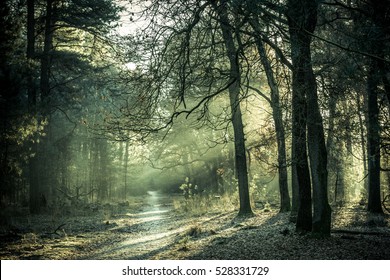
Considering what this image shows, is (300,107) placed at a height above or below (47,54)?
below

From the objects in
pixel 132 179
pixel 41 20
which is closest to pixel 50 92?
pixel 41 20

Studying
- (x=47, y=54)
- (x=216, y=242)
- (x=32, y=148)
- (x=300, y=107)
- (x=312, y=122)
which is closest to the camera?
(x=312, y=122)

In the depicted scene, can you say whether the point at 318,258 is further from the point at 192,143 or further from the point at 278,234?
the point at 192,143

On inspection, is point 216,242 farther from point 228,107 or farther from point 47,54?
point 47,54

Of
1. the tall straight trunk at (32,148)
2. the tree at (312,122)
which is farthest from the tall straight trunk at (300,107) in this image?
the tall straight trunk at (32,148)

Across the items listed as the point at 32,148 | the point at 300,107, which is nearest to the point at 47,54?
the point at 32,148

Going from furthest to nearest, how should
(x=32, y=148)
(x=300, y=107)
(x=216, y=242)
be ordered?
(x=32, y=148) → (x=216, y=242) → (x=300, y=107)

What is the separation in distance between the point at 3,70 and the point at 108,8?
512 cm

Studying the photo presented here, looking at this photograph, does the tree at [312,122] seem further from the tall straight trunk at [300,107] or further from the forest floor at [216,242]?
the forest floor at [216,242]

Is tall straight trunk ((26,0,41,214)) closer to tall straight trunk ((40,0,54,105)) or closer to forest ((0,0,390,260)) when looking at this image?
forest ((0,0,390,260))

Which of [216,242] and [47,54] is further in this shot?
[47,54]

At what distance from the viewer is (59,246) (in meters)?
8.08

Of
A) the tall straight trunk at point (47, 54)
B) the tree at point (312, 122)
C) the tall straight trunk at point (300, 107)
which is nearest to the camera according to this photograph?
the tall straight trunk at point (300, 107)

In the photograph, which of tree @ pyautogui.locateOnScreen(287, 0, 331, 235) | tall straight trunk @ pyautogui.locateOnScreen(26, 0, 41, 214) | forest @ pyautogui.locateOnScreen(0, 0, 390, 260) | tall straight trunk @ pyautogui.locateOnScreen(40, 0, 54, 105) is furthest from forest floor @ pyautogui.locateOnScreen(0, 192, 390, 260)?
tall straight trunk @ pyautogui.locateOnScreen(40, 0, 54, 105)
